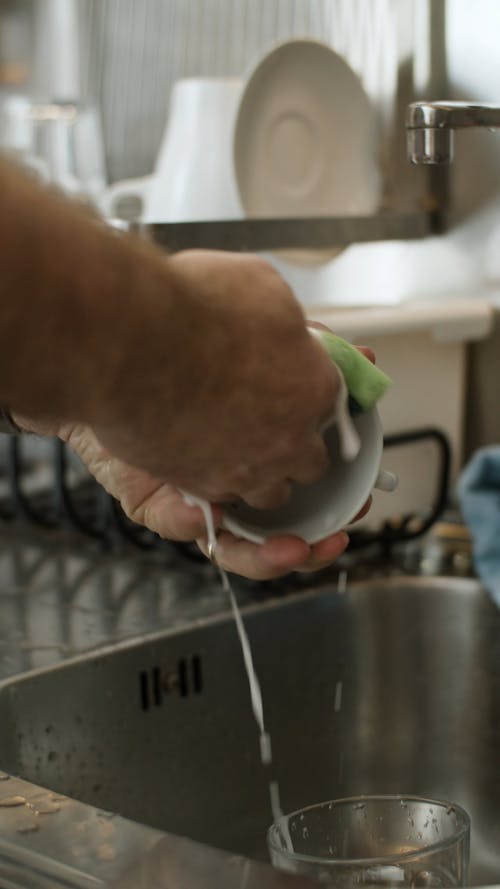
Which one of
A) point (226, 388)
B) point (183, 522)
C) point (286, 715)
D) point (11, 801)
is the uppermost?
point (226, 388)

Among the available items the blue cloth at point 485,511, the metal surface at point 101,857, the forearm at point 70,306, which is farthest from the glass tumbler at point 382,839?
the blue cloth at point 485,511

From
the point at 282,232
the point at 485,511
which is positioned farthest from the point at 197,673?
the point at 282,232

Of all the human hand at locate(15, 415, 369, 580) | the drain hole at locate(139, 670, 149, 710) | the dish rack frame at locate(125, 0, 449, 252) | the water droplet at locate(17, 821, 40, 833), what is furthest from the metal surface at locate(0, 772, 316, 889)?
the dish rack frame at locate(125, 0, 449, 252)

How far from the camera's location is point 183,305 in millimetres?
508

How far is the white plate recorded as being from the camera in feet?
3.88

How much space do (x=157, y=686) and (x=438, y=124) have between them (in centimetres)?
43

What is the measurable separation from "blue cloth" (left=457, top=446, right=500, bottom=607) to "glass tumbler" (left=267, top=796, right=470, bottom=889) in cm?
35

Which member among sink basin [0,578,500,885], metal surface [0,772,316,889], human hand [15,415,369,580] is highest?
human hand [15,415,369,580]

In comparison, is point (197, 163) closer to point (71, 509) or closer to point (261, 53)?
point (261, 53)

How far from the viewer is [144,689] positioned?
98 cm

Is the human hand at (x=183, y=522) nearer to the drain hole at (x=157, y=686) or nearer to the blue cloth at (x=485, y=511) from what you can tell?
the drain hole at (x=157, y=686)

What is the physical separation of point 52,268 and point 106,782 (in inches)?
21.9

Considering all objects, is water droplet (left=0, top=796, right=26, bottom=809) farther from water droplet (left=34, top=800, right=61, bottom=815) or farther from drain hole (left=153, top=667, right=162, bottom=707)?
drain hole (left=153, top=667, right=162, bottom=707)

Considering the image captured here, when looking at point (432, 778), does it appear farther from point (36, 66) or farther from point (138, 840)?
point (36, 66)
